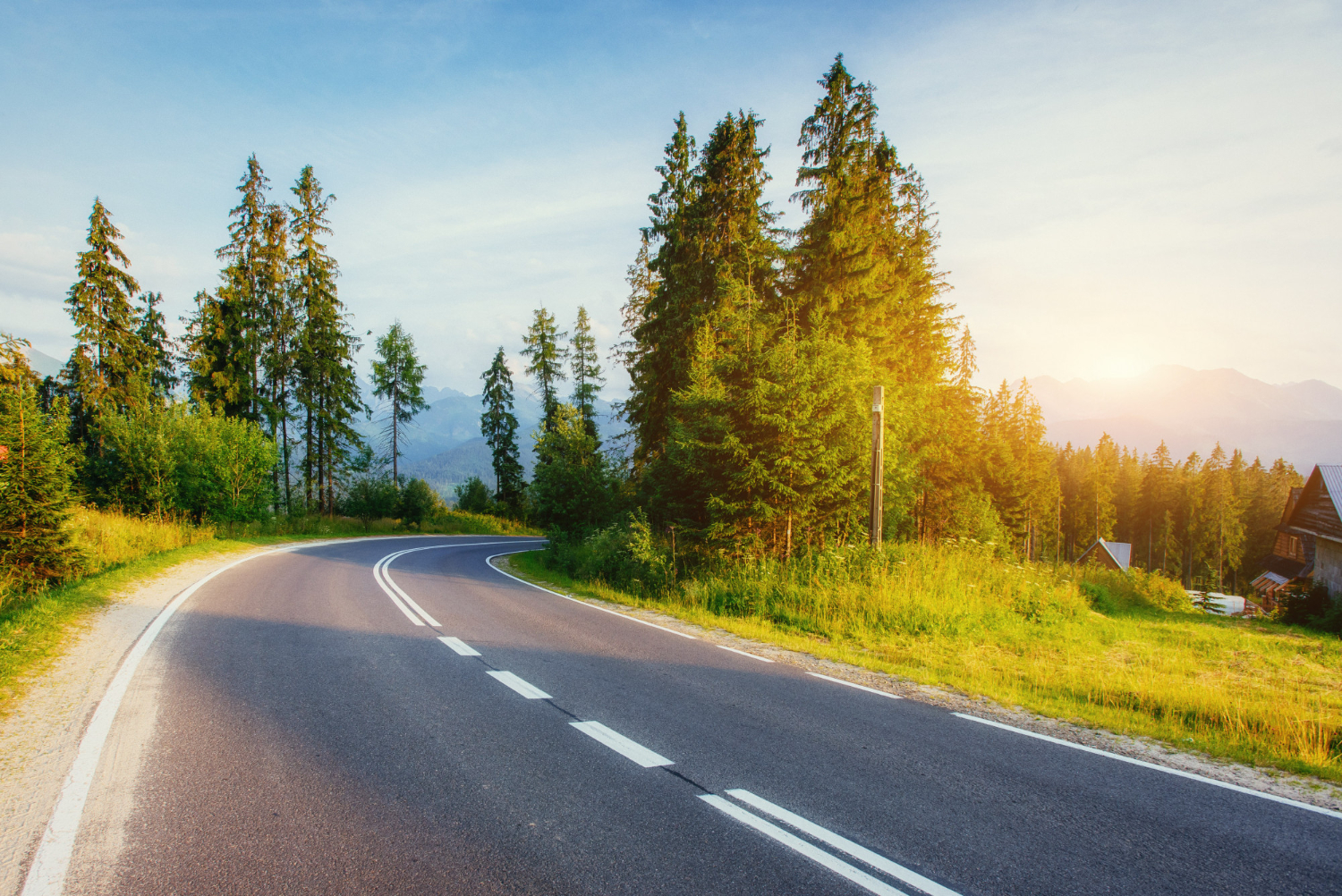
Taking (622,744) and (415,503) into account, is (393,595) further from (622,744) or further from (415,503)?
(415,503)

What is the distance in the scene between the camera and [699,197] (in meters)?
23.5

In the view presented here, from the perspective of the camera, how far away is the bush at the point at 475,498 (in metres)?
45.0

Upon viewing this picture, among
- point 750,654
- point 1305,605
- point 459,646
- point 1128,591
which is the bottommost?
point 1305,605

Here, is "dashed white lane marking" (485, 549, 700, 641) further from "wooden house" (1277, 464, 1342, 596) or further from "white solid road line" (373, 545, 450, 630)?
"wooden house" (1277, 464, 1342, 596)

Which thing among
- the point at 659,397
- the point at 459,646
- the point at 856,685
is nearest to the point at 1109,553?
the point at 659,397

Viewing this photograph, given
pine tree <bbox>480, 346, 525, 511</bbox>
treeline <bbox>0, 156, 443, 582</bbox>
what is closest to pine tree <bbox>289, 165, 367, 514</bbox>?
treeline <bbox>0, 156, 443, 582</bbox>

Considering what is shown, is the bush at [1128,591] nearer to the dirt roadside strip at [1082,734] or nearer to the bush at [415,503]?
the dirt roadside strip at [1082,734]

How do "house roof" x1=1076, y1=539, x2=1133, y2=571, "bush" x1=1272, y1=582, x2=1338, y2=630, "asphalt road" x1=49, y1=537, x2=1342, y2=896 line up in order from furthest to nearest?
"house roof" x1=1076, y1=539, x2=1133, y2=571, "bush" x1=1272, y1=582, x2=1338, y2=630, "asphalt road" x1=49, y1=537, x2=1342, y2=896

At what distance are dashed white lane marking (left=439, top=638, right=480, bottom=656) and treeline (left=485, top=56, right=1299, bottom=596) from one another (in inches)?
273

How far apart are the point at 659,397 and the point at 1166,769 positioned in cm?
2028

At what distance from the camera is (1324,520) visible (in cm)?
2497

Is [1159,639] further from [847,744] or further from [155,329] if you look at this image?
[155,329]

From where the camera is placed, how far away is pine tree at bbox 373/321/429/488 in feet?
138

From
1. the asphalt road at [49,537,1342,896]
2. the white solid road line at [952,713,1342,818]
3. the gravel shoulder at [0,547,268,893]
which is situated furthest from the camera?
the white solid road line at [952,713,1342,818]
